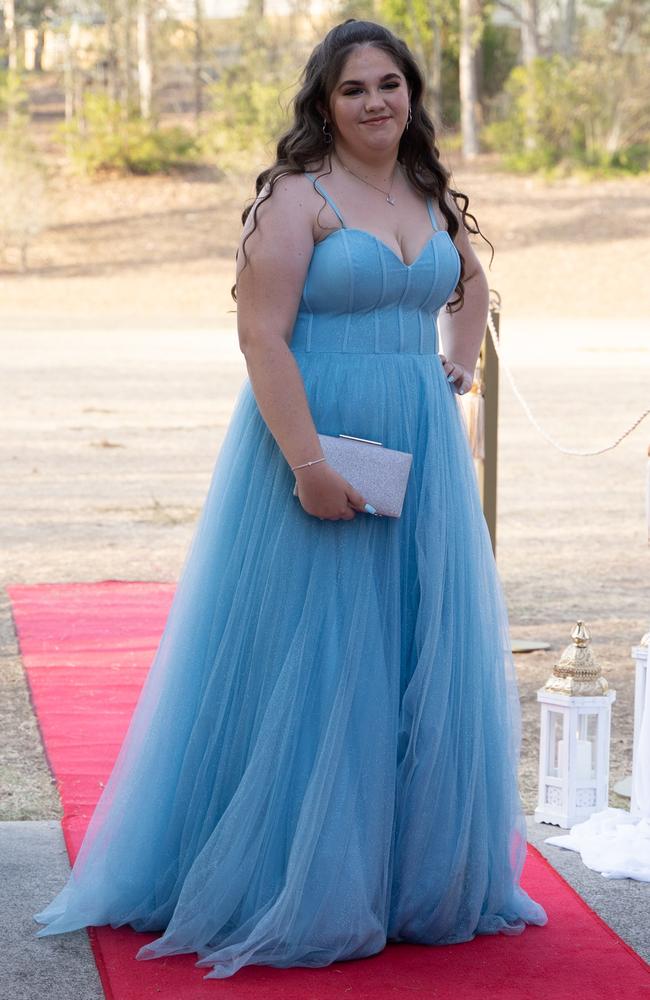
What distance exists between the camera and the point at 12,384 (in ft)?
56.1

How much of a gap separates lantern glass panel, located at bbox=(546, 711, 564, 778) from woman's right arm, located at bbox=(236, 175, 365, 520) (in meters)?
1.34

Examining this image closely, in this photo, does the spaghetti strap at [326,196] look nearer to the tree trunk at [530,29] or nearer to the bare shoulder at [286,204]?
the bare shoulder at [286,204]

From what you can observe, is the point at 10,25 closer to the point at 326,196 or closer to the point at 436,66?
the point at 436,66

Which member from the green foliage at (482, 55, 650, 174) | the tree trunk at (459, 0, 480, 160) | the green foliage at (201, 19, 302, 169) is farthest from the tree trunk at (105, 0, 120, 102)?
the green foliage at (482, 55, 650, 174)

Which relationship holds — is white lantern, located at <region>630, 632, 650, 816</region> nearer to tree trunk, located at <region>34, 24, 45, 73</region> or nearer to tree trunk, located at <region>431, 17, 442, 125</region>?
tree trunk, located at <region>431, 17, 442, 125</region>

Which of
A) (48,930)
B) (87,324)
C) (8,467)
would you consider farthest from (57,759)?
(87,324)

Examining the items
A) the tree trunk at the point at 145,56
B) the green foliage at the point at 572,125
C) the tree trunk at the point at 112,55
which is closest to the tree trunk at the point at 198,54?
the tree trunk at the point at 145,56

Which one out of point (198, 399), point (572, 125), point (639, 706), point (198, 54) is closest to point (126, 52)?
point (198, 54)

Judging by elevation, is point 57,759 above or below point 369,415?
below

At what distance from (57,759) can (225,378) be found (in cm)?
1356

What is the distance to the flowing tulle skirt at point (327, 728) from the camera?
3.06 m

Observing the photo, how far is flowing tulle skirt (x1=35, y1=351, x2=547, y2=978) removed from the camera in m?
3.06

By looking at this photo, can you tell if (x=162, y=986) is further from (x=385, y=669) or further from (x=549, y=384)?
(x=549, y=384)

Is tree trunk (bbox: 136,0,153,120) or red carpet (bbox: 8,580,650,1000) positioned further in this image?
tree trunk (bbox: 136,0,153,120)
